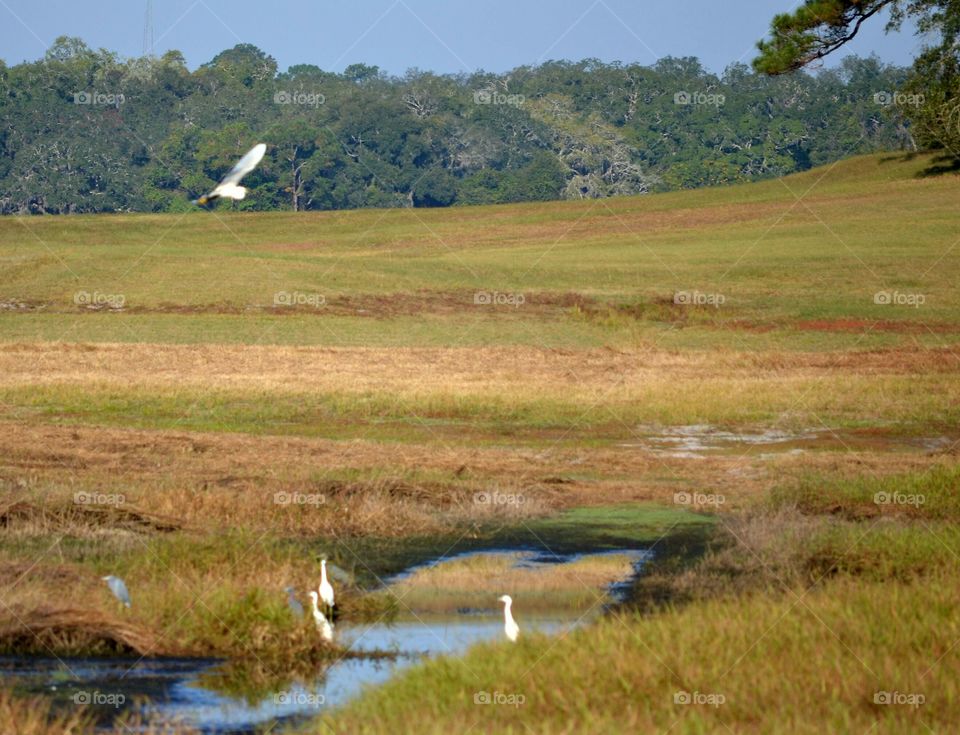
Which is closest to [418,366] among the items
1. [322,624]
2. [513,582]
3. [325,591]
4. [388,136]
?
[513,582]

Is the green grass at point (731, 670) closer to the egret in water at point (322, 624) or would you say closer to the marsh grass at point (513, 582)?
the marsh grass at point (513, 582)

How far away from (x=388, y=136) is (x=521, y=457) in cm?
8280

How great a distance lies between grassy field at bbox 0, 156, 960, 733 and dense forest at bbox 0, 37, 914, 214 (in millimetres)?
36675

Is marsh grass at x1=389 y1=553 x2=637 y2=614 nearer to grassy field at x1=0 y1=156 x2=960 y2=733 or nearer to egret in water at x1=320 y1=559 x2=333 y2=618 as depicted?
grassy field at x1=0 y1=156 x2=960 y2=733

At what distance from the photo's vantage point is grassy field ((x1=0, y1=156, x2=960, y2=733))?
10562mm

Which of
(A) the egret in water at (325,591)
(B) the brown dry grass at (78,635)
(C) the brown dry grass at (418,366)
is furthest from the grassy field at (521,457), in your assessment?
(A) the egret in water at (325,591)

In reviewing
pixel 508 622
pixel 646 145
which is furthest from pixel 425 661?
pixel 646 145

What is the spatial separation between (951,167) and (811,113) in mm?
42545

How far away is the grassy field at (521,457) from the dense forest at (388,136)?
36.7 metres

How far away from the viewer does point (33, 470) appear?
778 inches

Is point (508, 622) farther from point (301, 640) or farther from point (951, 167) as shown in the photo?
point (951, 167)

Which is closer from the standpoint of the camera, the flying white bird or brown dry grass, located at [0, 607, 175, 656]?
the flying white bird

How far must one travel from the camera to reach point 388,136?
103 meters

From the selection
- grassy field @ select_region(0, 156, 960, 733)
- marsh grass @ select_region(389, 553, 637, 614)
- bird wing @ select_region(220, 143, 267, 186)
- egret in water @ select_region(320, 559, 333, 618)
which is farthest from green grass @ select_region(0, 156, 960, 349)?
bird wing @ select_region(220, 143, 267, 186)
